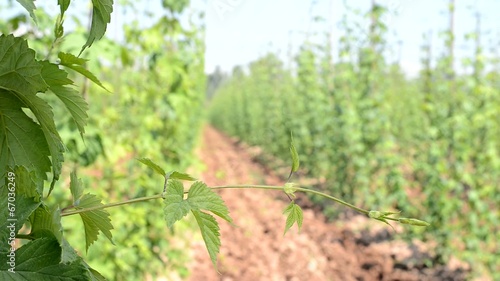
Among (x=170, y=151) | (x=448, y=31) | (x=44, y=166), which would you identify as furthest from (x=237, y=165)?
(x=44, y=166)

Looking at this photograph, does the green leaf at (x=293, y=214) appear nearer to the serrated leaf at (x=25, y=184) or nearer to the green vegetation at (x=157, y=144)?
the green vegetation at (x=157, y=144)

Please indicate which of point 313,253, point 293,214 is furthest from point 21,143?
point 313,253

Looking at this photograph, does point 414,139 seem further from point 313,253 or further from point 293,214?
point 293,214

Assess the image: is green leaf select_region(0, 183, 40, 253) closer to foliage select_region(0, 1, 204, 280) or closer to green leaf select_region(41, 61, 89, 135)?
foliage select_region(0, 1, 204, 280)

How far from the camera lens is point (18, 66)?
0.56 metres

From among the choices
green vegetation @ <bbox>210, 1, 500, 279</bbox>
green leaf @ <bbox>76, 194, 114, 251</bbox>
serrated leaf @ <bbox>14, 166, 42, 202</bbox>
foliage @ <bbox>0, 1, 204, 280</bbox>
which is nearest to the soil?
green vegetation @ <bbox>210, 1, 500, 279</bbox>

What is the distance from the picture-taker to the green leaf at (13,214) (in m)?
0.54

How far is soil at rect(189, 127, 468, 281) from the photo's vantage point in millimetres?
6066

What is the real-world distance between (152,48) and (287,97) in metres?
10.0

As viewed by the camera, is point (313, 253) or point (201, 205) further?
point (313, 253)

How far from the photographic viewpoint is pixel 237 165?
47.6 ft

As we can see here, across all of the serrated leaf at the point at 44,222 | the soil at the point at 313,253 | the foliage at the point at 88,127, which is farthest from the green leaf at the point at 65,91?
the soil at the point at 313,253

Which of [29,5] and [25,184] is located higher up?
[29,5]

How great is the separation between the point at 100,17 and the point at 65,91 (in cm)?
9
